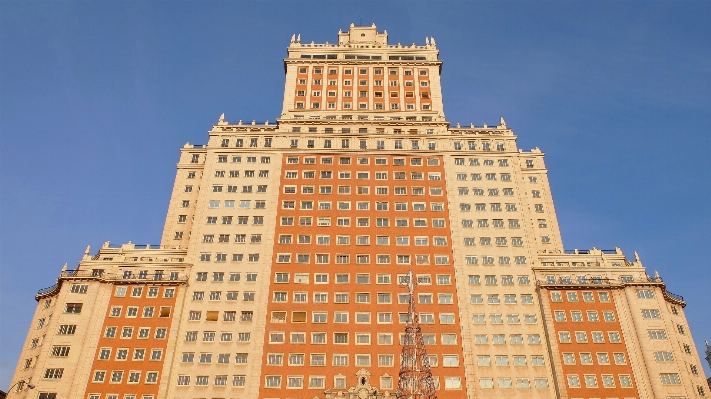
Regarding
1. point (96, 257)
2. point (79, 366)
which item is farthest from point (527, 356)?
point (96, 257)

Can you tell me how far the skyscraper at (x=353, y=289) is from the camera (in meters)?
76.7

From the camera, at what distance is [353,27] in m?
127

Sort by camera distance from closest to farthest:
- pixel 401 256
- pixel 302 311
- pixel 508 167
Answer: pixel 302 311 → pixel 401 256 → pixel 508 167

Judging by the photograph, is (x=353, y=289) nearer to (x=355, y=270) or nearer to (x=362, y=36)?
(x=355, y=270)

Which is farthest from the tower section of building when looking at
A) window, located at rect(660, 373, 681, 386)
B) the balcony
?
window, located at rect(660, 373, 681, 386)

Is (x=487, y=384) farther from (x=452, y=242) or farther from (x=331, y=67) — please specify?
(x=331, y=67)

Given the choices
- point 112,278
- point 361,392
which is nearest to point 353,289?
point 361,392

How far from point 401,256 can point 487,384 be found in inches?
835

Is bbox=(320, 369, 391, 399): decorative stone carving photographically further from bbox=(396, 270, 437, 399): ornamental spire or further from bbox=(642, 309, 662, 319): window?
bbox=(642, 309, 662, 319): window

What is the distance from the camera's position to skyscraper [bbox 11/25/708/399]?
3019 inches

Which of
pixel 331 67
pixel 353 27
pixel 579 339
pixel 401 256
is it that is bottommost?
pixel 579 339

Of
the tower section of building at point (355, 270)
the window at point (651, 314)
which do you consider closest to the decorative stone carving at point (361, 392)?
the tower section of building at point (355, 270)

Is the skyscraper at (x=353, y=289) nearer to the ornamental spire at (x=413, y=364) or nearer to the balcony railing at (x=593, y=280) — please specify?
the balcony railing at (x=593, y=280)

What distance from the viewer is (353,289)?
84250mm
